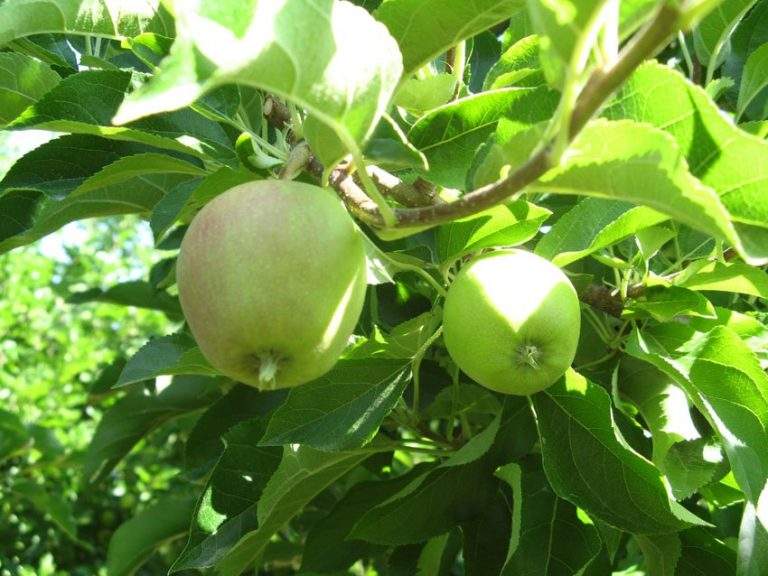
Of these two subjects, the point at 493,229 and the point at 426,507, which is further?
the point at 426,507

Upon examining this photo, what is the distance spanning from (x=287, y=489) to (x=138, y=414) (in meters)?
0.90

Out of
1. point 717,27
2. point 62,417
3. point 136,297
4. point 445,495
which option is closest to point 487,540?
point 445,495

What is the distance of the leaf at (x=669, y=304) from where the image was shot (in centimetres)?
119

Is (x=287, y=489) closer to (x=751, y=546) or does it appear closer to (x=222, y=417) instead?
(x=222, y=417)

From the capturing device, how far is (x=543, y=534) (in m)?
1.36

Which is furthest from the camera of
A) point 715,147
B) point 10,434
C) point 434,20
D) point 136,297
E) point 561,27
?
point 10,434

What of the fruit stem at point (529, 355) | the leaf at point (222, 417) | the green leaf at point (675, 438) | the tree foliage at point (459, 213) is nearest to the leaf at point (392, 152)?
the tree foliage at point (459, 213)

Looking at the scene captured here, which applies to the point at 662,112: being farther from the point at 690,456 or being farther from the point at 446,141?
the point at 690,456

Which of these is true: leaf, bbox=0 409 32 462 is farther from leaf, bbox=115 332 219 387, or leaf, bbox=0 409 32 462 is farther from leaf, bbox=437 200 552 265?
leaf, bbox=437 200 552 265

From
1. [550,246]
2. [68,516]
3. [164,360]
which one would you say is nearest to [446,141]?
[550,246]

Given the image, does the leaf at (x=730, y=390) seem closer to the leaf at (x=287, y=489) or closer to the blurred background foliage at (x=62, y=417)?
the leaf at (x=287, y=489)

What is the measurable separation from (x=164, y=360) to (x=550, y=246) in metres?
0.66

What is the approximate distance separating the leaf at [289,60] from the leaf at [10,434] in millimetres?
2512

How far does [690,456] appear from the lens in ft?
4.15
